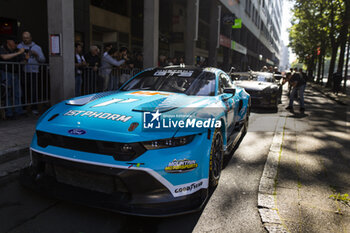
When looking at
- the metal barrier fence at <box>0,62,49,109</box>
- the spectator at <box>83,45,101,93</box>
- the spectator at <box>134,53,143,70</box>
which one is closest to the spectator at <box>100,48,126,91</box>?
the spectator at <box>83,45,101,93</box>

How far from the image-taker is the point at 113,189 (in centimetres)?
251

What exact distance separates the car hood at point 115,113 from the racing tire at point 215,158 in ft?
1.40

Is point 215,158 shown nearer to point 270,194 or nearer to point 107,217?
point 270,194

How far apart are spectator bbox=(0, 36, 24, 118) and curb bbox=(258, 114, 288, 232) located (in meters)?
5.29

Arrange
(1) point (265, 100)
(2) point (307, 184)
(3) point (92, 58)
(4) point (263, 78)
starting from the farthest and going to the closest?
(4) point (263, 78), (1) point (265, 100), (3) point (92, 58), (2) point (307, 184)

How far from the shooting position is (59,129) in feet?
8.95

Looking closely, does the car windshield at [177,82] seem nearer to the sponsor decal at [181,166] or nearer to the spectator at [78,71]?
the sponsor decal at [181,166]

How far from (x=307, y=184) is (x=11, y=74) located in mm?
6049

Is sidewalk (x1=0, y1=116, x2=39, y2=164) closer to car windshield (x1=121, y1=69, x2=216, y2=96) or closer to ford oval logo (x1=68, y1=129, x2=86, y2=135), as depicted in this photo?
car windshield (x1=121, y1=69, x2=216, y2=96)

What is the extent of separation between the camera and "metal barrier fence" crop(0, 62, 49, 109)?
5.89 m

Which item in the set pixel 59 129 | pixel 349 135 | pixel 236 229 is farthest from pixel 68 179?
pixel 349 135

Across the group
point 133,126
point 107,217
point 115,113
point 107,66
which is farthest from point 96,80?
point 107,217

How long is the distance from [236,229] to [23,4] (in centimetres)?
1057

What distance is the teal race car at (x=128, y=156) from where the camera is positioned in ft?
8.00
